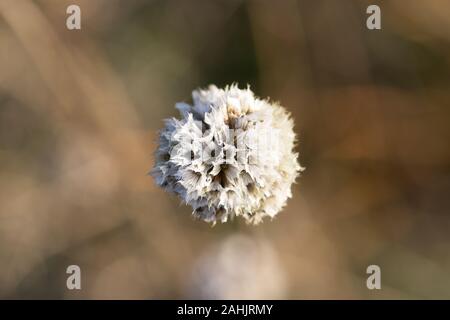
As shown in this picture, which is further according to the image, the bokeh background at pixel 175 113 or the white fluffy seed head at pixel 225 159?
the bokeh background at pixel 175 113

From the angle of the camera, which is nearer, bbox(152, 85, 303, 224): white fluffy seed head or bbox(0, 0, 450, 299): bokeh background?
bbox(152, 85, 303, 224): white fluffy seed head

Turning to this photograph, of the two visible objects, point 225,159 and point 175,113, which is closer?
point 225,159

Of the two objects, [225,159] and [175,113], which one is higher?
[175,113]
